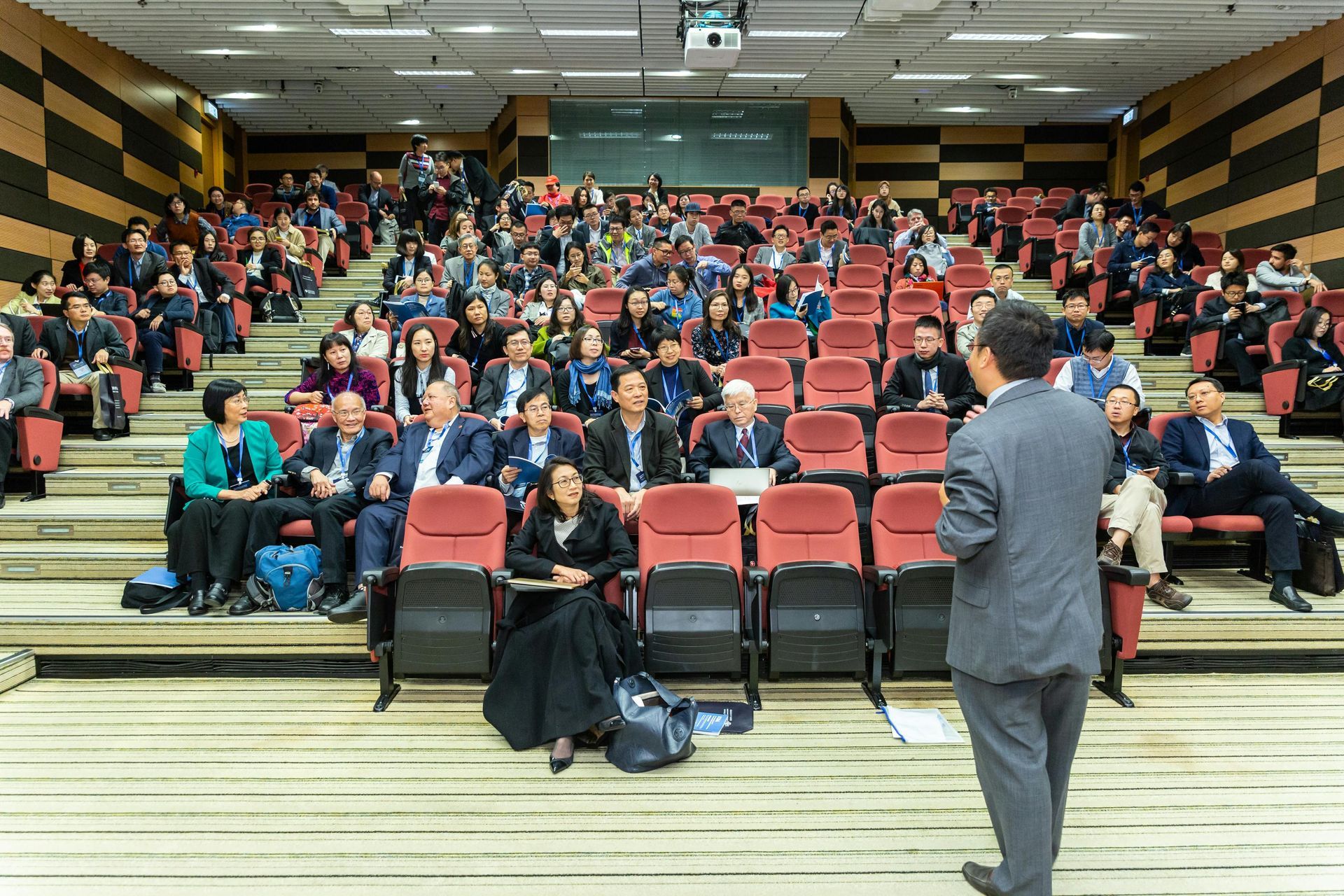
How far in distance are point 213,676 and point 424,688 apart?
90 cm

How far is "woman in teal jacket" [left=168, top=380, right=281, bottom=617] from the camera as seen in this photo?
370cm

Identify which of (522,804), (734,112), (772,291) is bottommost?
(522,804)

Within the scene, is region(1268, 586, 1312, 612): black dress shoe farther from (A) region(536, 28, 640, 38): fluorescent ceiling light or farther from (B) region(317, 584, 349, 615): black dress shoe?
(A) region(536, 28, 640, 38): fluorescent ceiling light

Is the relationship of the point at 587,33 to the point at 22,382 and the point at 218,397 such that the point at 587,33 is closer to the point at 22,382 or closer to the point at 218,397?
the point at 22,382

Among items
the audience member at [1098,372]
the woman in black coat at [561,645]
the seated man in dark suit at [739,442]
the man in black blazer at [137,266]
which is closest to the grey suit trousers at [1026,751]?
the woman in black coat at [561,645]

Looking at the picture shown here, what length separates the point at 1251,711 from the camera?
3.12 metres

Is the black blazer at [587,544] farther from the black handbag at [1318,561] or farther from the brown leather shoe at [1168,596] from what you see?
the black handbag at [1318,561]

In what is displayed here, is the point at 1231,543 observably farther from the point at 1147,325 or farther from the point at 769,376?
the point at 1147,325

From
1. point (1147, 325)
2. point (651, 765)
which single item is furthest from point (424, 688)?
point (1147, 325)

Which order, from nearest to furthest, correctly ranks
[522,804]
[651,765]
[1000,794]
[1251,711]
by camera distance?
1. [1000,794]
2. [522,804]
3. [651,765]
4. [1251,711]

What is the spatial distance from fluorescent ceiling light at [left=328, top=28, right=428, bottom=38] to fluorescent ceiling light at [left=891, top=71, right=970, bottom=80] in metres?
5.84

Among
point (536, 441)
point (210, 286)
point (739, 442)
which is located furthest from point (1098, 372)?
point (210, 286)

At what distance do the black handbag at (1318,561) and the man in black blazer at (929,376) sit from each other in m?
1.68

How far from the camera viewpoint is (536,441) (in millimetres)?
4156
